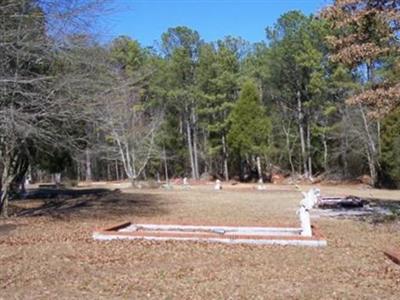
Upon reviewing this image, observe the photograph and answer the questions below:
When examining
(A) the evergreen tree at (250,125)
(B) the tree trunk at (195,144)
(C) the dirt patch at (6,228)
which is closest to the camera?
(C) the dirt patch at (6,228)

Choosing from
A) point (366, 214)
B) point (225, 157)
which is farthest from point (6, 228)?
point (225, 157)

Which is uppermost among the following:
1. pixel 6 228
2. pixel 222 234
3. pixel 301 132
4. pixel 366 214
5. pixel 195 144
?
pixel 301 132

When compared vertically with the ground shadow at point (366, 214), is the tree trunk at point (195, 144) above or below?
above

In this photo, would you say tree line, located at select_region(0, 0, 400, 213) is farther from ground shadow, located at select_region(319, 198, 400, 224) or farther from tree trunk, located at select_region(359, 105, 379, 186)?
ground shadow, located at select_region(319, 198, 400, 224)

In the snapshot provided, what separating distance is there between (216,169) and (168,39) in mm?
15024

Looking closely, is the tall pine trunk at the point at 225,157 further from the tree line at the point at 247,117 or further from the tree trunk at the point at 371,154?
the tree trunk at the point at 371,154

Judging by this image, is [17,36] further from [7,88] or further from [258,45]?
[258,45]

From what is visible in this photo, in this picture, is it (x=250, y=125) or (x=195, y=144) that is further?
(x=195, y=144)

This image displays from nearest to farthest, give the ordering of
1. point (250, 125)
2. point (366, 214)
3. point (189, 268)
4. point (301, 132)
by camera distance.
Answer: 1. point (189, 268)
2. point (366, 214)
3. point (250, 125)
4. point (301, 132)

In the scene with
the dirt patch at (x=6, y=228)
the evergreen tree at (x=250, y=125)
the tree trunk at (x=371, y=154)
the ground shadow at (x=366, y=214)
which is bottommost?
the ground shadow at (x=366, y=214)

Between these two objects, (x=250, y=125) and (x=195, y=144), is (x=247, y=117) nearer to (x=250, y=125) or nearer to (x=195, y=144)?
(x=250, y=125)

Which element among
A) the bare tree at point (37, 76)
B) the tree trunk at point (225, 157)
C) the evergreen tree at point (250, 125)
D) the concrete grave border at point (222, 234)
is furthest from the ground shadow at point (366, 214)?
the tree trunk at point (225, 157)

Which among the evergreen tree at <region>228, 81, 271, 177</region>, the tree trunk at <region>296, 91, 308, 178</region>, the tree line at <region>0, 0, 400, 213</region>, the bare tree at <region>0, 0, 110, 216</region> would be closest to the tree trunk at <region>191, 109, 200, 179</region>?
the tree line at <region>0, 0, 400, 213</region>

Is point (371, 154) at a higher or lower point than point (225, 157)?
lower
